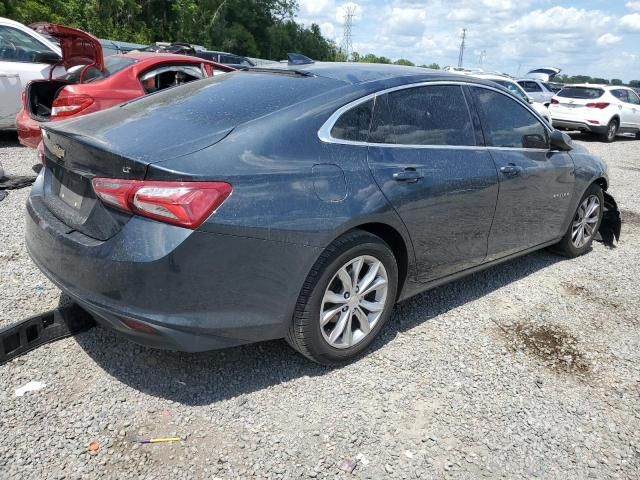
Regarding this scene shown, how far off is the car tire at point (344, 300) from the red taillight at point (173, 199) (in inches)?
26.1

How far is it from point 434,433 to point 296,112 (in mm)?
1754

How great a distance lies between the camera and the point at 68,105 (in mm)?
5859

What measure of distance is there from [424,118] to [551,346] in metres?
1.72

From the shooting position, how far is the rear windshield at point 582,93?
630 inches

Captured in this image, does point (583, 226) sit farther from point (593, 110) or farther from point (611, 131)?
point (611, 131)

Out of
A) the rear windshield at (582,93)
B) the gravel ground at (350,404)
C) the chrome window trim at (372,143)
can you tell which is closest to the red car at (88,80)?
the gravel ground at (350,404)

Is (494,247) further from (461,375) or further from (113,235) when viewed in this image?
(113,235)

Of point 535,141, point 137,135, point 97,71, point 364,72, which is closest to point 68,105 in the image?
point 97,71

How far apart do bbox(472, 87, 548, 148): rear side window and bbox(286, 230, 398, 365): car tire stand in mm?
1407

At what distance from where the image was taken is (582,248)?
528 centimetres

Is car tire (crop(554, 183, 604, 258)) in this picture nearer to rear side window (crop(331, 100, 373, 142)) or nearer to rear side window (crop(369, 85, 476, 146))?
rear side window (crop(369, 85, 476, 146))

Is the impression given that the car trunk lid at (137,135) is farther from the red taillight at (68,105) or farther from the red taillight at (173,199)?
the red taillight at (68,105)

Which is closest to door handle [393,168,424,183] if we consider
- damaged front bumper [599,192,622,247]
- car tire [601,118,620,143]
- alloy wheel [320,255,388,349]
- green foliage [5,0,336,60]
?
alloy wheel [320,255,388,349]

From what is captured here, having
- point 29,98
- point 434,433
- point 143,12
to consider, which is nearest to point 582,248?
point 434,433
